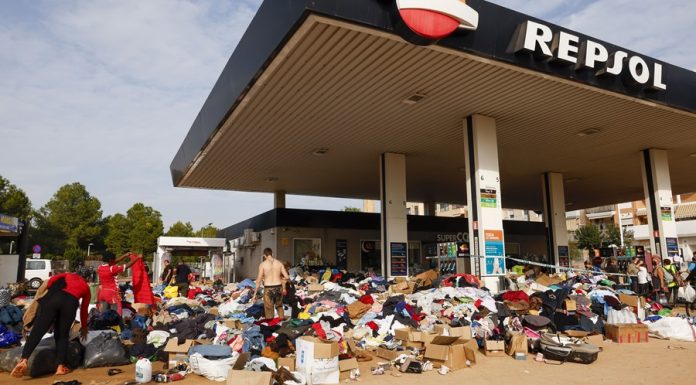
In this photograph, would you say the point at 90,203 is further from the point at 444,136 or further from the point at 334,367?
the point at 334,367

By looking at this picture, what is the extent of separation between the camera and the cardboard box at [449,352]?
6062 millimetres

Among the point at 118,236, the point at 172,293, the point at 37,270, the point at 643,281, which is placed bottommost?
the point at 172,293

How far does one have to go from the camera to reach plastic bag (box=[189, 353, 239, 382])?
227 inches

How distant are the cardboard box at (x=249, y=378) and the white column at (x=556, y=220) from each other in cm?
1895

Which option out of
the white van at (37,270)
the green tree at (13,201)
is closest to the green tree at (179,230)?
the green tree at (13,201)

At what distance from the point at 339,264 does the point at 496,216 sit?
43.0 ft

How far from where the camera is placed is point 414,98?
36.9 ft

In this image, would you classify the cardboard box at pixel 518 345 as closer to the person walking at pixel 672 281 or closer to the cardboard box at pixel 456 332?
the cardboard box at pixel 456 332

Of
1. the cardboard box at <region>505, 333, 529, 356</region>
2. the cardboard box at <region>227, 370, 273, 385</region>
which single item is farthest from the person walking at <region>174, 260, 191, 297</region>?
the cardboard box at <region>505, 333, 529, 356</region>

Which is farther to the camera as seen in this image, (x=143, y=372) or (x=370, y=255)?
(x=370, y=255)

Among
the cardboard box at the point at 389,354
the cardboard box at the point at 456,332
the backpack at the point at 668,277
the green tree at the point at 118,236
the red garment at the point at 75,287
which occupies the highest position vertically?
the green tree at the point at 118,236

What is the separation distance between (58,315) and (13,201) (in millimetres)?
54665

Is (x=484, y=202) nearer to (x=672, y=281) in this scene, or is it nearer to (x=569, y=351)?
(x=672, y=281)

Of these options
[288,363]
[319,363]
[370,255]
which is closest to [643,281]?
[319,363]
